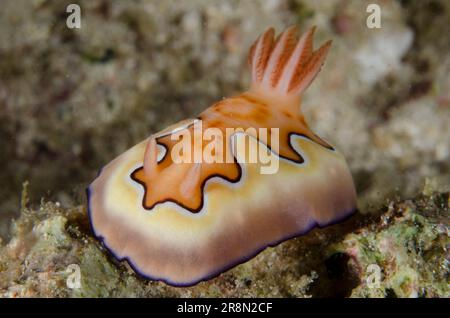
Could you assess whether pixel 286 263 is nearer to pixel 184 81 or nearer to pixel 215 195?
pixel 215 195

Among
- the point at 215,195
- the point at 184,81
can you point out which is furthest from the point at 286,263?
the point at 184,81

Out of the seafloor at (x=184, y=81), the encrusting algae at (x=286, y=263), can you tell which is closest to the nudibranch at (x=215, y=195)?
the encrusting algae at (x=286, y=263)

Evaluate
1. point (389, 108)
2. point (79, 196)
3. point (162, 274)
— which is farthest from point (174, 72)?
point (162, 274)

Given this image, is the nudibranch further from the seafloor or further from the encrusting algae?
the seafloor

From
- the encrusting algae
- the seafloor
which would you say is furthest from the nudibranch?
the seafloor

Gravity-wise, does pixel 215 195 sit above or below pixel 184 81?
below

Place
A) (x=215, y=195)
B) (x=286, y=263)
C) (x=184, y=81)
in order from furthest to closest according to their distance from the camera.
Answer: (x=184, y=81) → (x=286, y=263) → (x=215, y=195)

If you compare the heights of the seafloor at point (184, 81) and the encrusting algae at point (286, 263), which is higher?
the seafloor at point (184, 81)

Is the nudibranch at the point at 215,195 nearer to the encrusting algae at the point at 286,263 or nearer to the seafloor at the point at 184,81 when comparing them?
the encrusting algae at the point at 286,263
